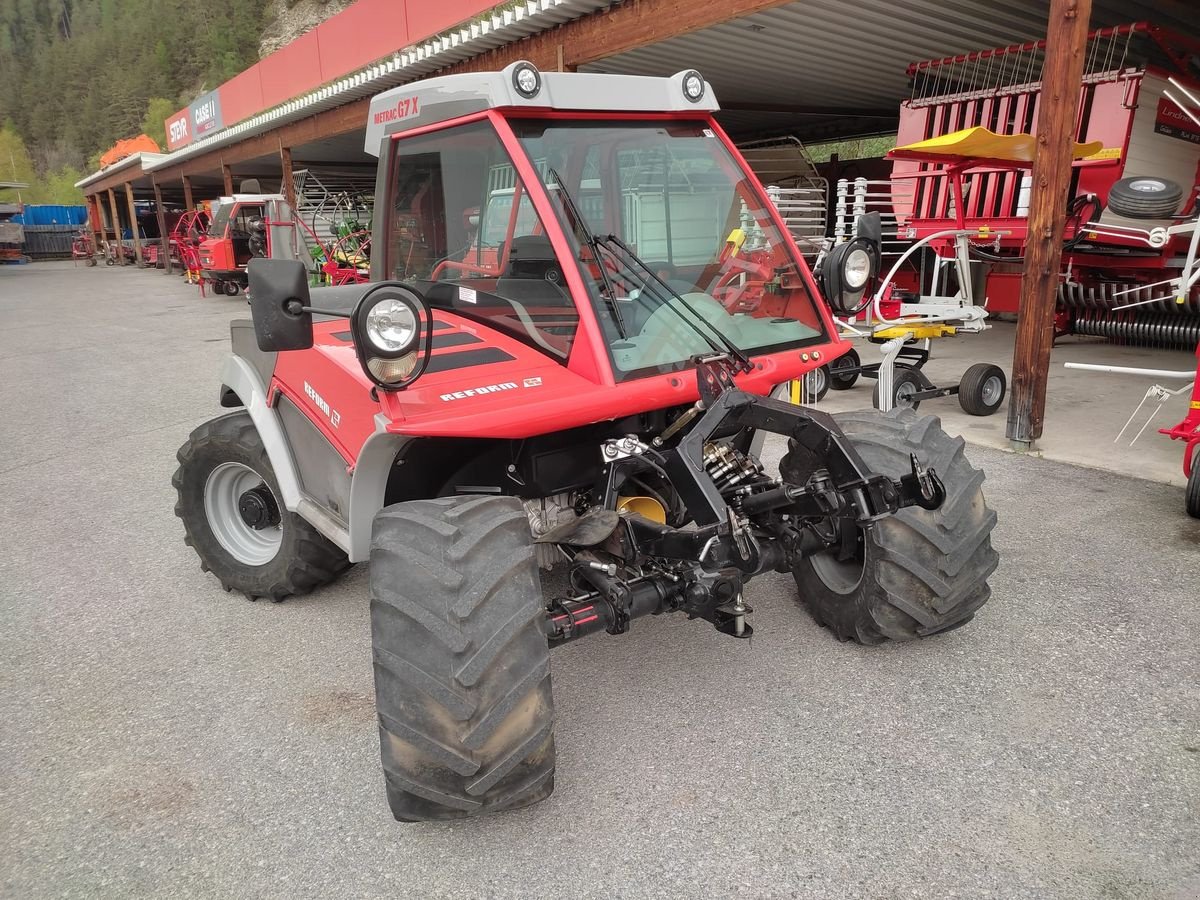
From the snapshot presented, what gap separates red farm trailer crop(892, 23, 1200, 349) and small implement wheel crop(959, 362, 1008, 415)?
50.9 inches

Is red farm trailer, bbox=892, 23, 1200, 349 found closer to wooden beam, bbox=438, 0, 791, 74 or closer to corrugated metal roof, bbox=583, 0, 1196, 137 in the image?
corrugated metal roof, bbox=583, 0, 1196, 137

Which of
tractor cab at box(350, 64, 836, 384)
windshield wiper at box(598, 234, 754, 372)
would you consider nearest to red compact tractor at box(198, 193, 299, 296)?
tractor cab at box(350, 64, 836, 384)

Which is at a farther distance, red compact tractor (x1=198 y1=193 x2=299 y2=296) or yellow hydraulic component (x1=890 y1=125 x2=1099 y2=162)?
red compact tractor (x1=198 y1=193 x2=299 y2=296)

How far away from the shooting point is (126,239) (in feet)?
115

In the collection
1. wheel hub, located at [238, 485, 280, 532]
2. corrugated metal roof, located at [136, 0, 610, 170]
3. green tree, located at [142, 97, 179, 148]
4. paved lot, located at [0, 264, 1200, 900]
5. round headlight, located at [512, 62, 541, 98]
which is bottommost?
paved lot, located at [0, 264, 1200, 900]

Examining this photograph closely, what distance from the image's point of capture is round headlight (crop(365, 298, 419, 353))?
2.34 meters

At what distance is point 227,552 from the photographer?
13.3 feet

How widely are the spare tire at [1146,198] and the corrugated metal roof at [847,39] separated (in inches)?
152

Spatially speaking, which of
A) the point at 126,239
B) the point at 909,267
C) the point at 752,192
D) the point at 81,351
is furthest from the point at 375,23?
the point at 126,239

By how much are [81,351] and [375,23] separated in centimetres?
644

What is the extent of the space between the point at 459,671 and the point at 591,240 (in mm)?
1449

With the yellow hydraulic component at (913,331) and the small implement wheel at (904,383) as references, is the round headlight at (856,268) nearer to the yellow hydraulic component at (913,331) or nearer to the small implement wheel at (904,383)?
the yellow hydraulic component at (913,331)

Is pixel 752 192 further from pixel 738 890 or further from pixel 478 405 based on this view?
pixel 738 890

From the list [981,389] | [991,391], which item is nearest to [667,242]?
[981,389]
